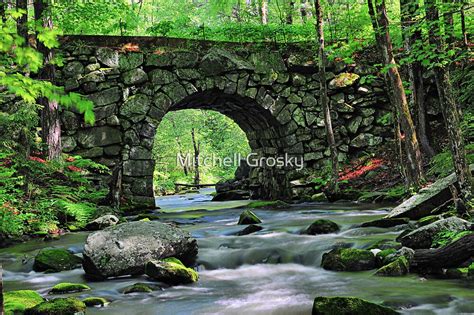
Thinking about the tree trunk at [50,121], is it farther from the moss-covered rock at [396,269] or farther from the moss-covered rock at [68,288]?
the moss-covered rock at [396,269]

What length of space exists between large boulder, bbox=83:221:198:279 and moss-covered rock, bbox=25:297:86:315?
1.25m

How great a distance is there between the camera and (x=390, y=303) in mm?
3754

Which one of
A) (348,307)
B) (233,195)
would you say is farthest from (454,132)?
(233,195)

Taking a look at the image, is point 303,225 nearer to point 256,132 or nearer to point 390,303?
point 390,303

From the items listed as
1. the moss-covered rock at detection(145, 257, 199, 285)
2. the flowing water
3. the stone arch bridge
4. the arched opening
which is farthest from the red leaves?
the arched opening

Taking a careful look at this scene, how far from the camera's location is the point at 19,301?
12.6 feet

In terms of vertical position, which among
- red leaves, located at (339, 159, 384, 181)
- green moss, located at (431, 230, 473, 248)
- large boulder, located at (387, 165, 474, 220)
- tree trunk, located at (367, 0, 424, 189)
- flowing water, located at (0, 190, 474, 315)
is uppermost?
tree trunk, located at (367, 0, 424, 189)

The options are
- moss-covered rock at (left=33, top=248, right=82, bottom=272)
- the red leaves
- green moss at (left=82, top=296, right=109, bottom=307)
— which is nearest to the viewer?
green moss at (left=82, top=296, right=109, bottom=307)

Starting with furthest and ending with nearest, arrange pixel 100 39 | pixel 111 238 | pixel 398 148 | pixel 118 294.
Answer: pixel 100 39 → pixel 398 148 → pixel 111 238 → pixel 118 294

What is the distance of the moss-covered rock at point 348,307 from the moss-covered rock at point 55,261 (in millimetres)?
3464

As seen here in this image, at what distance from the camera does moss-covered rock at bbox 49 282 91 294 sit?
4594 mm

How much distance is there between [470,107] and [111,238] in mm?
9049

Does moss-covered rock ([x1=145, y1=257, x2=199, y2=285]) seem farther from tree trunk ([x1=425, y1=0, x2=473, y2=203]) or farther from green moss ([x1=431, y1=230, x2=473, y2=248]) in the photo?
tree trunk ([x1=425, y1=0, x2=473, y2=203])

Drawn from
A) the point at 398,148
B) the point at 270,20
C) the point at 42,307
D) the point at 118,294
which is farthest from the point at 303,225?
the point at 270,20
